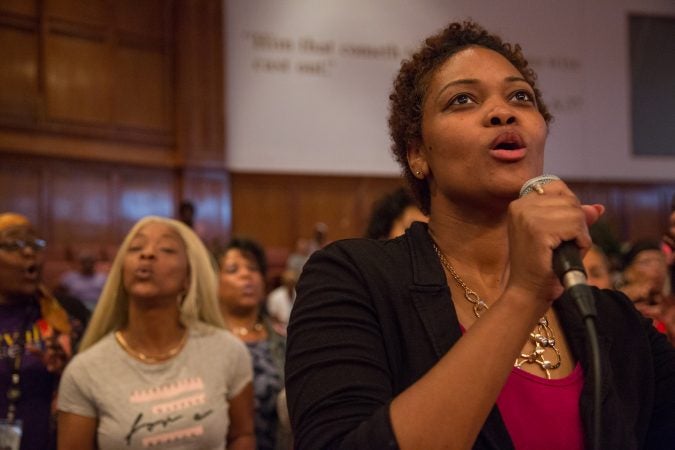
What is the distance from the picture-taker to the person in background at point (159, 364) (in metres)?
2.45

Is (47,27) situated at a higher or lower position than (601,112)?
higher

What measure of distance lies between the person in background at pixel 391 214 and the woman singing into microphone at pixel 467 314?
173 centimetres

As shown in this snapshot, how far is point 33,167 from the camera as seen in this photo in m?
8.28

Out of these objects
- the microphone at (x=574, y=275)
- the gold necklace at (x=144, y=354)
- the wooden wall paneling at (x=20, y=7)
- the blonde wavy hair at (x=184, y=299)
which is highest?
the wooden wall paneling at (x=20, y=7)

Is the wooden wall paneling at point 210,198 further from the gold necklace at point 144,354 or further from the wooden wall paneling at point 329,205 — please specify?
the gold necklace at point 144,354

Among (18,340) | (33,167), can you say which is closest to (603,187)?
(33,167)

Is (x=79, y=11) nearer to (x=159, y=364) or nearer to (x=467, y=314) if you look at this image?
(x=159, y=364)

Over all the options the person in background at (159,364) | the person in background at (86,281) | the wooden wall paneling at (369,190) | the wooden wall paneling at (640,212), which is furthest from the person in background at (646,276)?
the wooden wall paneling at (640,212)

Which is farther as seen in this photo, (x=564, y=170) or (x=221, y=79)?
(x=564, y=170)

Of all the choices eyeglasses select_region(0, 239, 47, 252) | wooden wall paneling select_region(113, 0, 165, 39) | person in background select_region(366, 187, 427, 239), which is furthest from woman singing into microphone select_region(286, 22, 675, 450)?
wooden wall paneling select_region(113, 0, 165, 39)

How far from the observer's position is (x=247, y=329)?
361cm

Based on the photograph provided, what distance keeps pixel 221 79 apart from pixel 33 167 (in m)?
2.33

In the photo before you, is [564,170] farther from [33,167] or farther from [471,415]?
[471,415]

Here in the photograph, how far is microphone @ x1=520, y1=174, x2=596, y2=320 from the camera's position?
87cm
